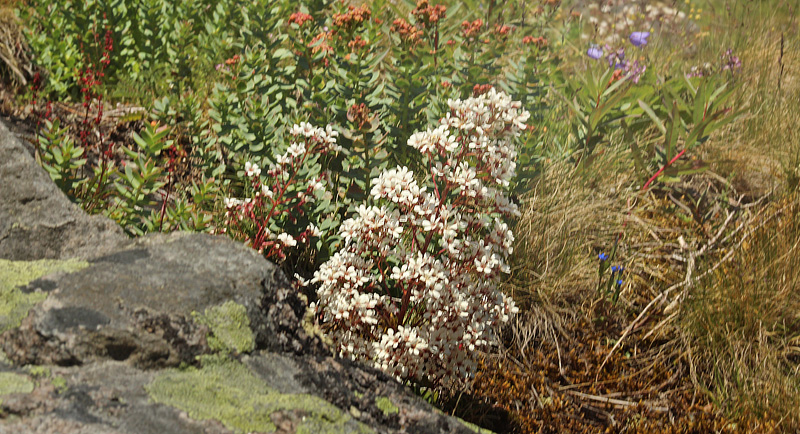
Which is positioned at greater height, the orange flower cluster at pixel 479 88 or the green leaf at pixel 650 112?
the green leaf at pixel 650 112

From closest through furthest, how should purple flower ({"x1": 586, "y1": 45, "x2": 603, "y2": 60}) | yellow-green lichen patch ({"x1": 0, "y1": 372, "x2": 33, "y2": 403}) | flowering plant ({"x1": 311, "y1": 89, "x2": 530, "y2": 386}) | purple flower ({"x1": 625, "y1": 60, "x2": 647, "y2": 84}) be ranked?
yellow-green lichen patch ({"x1": 0, "y1": 372, "x2": 33, "y2": 403}) < flowering plant ({"x1": 311, "y1": 89, "x2": 530, "y2": 386}) < purple flower ({"x1": 625, "y1": 60, "x2": 647, "y2": 84}) < purple flower ({"x1": 586, "y1": 45, "x2": 603, "y2": 60})

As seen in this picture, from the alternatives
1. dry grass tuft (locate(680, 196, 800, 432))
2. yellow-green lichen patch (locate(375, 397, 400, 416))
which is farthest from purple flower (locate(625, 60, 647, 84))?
yellow-green lichen patch (locate(375, 397, 400, 416))

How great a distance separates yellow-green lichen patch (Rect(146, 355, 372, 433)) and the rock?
696mm

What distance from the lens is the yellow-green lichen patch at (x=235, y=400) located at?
1.55 m

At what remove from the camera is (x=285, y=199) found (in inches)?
114

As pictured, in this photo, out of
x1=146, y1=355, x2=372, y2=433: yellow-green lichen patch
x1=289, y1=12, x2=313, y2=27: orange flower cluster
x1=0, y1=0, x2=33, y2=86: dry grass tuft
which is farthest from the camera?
x1=0, y1=0, x2=33, y2=86: dry grass tuft

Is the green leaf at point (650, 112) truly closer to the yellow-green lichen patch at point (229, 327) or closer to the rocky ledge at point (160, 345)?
the rocky ledge at point (160, 345)

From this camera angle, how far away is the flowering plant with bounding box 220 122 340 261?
2.72 meters

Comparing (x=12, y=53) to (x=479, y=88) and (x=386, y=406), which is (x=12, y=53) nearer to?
(x=479, y=88)

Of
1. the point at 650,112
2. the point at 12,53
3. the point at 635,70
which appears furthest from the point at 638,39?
the point at 12,53

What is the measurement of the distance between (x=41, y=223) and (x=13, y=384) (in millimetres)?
877

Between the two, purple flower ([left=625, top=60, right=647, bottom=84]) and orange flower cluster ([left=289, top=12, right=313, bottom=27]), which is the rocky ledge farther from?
purple flower ([left=625, top=60, right=647, bottom=84])

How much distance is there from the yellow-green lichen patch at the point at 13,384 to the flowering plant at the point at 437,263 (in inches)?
44.2

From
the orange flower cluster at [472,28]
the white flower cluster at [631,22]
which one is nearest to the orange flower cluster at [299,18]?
the orange flower cluster at [472,28]
